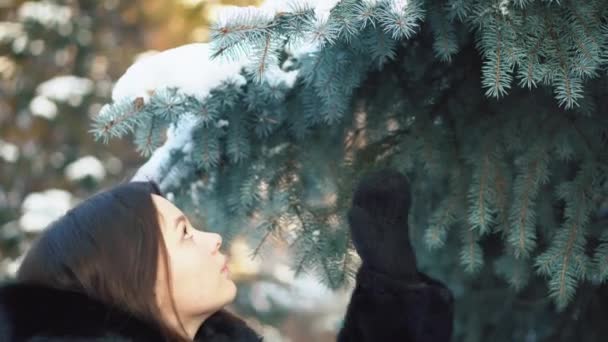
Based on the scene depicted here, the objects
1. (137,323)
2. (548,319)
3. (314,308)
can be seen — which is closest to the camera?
(137,323)

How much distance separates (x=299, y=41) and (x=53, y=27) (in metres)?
7.63

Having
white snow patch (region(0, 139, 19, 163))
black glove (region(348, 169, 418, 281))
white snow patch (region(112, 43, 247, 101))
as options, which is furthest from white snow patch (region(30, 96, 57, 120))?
black glove (region(348, 169, 418, 281))

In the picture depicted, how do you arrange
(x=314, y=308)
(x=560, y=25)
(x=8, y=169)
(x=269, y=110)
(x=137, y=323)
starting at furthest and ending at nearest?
(x=314, y=308) < (x=8, y=169) < (x=269, y=110) < (x=137, y=323) < (x=560, y=25)

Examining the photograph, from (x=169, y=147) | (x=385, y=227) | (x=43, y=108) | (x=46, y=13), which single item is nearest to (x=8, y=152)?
(x=43, y=108)

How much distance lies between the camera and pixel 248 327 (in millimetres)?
2518

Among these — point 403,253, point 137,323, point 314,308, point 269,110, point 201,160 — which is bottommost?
point 137,323

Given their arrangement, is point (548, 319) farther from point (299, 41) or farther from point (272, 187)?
point (299, 41)

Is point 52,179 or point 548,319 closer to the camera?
point 548,319

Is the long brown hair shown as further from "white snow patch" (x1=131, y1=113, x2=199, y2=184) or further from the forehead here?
"white snow patch" (x1=131, y1=113, x2=199, y2=184)

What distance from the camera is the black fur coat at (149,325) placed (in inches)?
81.4

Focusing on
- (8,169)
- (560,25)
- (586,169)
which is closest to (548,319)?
(586,169)

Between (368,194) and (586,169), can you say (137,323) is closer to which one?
(368,194)

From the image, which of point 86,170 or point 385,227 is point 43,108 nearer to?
point 86,170

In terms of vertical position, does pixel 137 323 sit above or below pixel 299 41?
below
